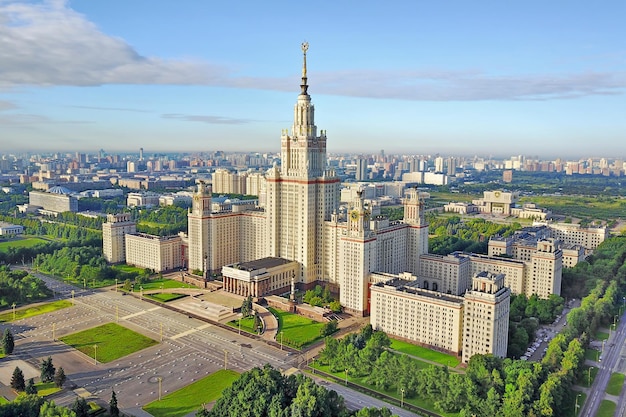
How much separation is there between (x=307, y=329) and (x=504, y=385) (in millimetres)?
27725

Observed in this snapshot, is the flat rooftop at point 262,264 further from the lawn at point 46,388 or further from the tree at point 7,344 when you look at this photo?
the lawn at point 46,388

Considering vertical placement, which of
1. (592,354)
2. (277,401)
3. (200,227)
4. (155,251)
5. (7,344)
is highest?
(200,227)

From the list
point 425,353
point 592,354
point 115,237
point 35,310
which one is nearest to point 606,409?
point 592,354

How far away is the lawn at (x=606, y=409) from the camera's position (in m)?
47.7

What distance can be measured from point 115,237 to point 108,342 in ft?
139

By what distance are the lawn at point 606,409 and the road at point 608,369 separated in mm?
326

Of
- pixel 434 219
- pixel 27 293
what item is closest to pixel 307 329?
pixel 27 293

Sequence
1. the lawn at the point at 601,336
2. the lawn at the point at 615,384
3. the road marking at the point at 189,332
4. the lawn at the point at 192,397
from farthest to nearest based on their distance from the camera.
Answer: the lawn at the point at 601,336, the road marking at the point at 189,332, the lawn at the point at 615,384, the lawn at the point at 192,397

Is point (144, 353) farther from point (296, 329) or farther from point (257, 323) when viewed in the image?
point (296, 329)

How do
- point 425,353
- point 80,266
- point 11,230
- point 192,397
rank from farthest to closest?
point 11,230
point 80,266
point 425,353
point 192,397

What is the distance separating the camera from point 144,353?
60000mm

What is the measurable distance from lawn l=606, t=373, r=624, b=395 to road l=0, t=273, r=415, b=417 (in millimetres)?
22349

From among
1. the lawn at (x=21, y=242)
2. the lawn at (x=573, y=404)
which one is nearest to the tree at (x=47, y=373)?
the lawn at (x=573, y=404)

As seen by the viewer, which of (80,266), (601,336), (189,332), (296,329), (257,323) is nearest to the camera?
(601,336)
